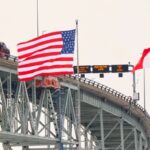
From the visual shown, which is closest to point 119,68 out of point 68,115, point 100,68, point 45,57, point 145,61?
point 100,68

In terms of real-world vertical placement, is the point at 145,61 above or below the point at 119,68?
below

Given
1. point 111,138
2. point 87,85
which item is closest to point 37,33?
point 87,85

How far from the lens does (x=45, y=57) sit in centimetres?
7312

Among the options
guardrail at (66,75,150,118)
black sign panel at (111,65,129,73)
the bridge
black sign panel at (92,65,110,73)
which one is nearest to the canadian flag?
the bridge

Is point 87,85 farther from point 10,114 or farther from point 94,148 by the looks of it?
point 10,114

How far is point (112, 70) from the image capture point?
153 meters

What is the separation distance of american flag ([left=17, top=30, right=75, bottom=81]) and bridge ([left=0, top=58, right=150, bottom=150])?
2.74 m

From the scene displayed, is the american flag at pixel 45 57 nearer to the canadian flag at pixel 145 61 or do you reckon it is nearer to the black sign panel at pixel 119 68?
the canadian flag at pixel 145 61

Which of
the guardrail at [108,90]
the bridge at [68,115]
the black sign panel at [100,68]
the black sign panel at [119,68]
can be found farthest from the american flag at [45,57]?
the black sign panel at [119,68]

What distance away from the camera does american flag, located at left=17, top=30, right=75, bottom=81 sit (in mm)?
72562

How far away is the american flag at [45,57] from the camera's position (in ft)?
238

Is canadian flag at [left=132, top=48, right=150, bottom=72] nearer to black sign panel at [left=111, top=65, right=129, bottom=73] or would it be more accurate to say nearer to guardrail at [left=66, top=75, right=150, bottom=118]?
guardrail at [left=66, top=75, right=150, bottom=118]

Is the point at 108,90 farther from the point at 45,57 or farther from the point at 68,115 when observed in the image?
the point at 45,57

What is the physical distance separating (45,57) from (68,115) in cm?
3382
